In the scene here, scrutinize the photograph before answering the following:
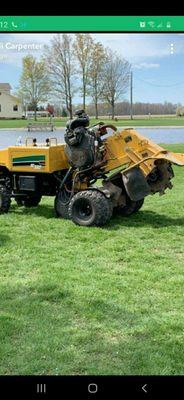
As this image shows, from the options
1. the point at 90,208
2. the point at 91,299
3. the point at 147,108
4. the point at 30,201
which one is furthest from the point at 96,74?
the point at 30,201

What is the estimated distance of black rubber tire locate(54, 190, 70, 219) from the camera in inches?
329

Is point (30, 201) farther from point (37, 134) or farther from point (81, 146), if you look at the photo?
point (37, 134)

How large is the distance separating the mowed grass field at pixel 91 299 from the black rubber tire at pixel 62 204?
0.45m

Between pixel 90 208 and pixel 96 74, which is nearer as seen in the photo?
pixel 96 74

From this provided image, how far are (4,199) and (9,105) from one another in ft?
19.7

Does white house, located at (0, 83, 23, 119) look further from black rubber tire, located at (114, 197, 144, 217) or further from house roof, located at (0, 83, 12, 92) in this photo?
black rubber tire, located at (114, 197, 144, 217)

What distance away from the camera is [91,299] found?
4449 mm

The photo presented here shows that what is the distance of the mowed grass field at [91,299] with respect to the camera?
3.29 m

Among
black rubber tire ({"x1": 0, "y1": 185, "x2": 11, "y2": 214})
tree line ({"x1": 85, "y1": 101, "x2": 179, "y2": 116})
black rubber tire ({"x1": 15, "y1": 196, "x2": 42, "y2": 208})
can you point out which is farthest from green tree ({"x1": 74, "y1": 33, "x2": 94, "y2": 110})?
black rubber tire ({"x1": 15, "y1": 196, "x2": 42, "y2": 208})

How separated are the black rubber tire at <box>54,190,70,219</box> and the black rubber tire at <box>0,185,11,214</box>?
979 mm

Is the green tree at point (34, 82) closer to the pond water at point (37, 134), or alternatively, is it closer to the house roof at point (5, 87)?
the house roof at point (5, 87)
